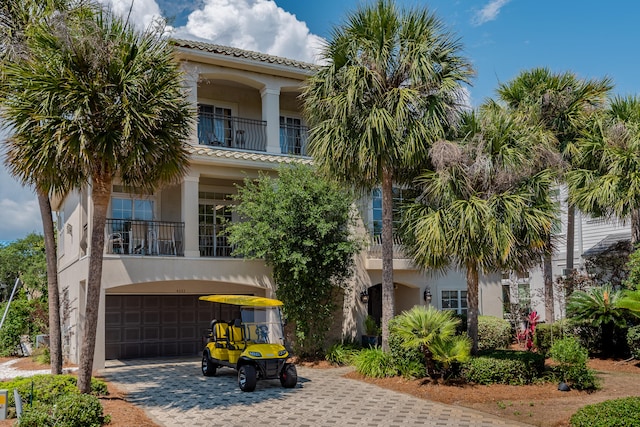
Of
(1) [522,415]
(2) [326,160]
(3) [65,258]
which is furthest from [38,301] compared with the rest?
(1) [522,415]

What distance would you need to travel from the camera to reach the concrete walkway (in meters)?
10.2

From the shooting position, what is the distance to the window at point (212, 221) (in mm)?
19594

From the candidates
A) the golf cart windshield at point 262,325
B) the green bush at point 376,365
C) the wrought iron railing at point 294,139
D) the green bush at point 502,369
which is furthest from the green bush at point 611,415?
the wrought iron railing at point 294,139

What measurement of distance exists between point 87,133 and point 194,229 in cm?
721

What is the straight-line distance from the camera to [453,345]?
502 inches

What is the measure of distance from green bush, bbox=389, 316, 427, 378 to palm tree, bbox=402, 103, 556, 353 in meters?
1.34

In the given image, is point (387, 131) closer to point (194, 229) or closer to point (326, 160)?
point (326, 160)

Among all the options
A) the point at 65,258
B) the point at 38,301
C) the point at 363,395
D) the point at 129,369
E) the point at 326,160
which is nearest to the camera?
the point at 363,395

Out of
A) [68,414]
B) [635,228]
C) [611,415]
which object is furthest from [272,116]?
[611,415]

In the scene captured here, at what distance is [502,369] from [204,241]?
10745mm

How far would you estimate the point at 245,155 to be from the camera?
1797 centimetres

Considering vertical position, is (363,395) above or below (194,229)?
below

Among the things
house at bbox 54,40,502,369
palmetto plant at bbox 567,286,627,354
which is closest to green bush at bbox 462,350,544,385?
palmetto plant at bbox 567,286,627,354

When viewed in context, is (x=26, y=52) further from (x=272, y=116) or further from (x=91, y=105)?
(x=272, y=116)
